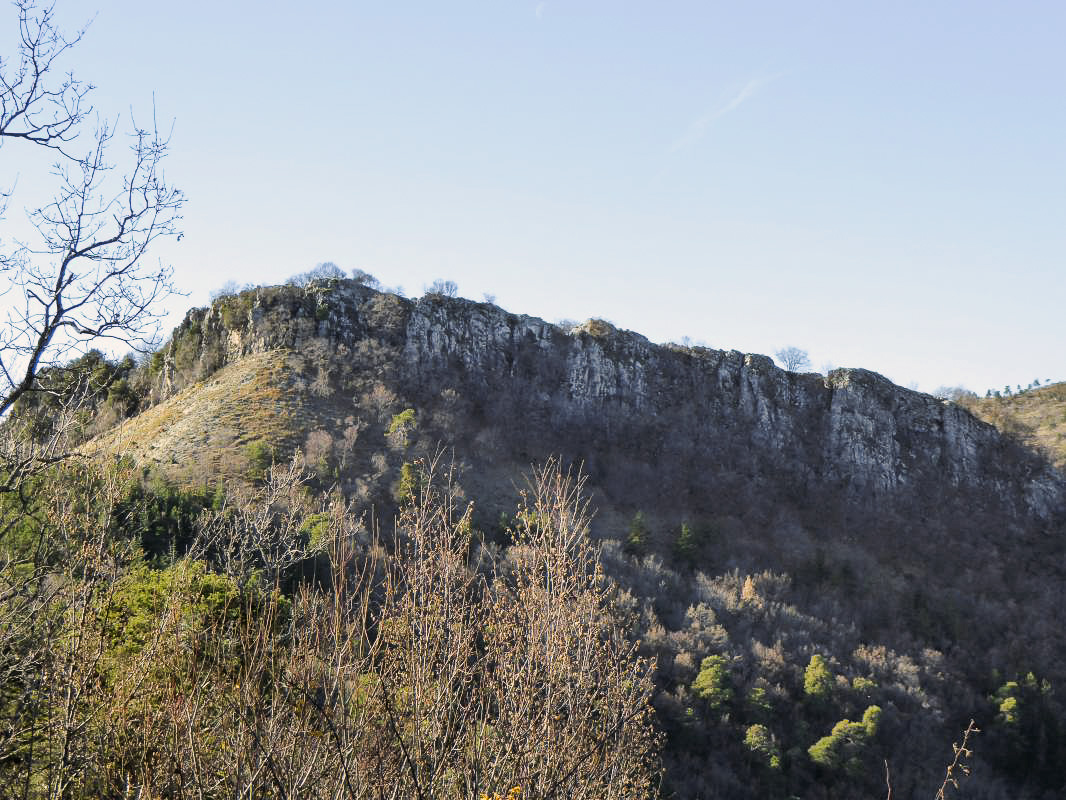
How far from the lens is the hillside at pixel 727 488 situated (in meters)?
19.2

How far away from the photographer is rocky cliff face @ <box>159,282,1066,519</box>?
31.4 m

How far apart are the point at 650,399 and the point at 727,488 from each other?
5764 mm

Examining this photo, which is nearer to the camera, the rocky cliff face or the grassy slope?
the grassy slope

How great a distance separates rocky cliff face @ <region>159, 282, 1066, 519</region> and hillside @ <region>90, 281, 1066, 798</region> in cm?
12

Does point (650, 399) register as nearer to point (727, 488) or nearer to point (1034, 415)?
point (727, 488)

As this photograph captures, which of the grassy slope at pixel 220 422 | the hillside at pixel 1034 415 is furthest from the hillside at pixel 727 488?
the hillside at pixel 1034 415

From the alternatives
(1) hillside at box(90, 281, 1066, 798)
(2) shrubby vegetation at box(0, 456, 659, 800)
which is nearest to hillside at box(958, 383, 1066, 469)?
(1) hillside at box(90, 281, 1066, 798)

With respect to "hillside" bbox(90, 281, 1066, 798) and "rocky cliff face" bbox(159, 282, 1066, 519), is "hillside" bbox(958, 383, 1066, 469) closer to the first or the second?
"hillside" bbox(90, 281, 1066, 798)

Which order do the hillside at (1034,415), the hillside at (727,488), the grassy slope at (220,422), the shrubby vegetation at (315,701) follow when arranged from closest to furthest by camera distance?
the shrubby vegetation at (315,701), the hillside at (727,488), the grassy slope at (220,422), the hillside at (1034,415)

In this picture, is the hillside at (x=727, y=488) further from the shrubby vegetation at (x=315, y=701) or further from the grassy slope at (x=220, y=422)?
the shrubby vegetation at (x=315, y=701)

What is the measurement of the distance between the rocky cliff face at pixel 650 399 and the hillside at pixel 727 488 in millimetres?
116

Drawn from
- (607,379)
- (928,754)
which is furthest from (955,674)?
(607,379)

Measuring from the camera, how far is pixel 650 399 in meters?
35.6

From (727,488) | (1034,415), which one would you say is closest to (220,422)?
(727,488)
